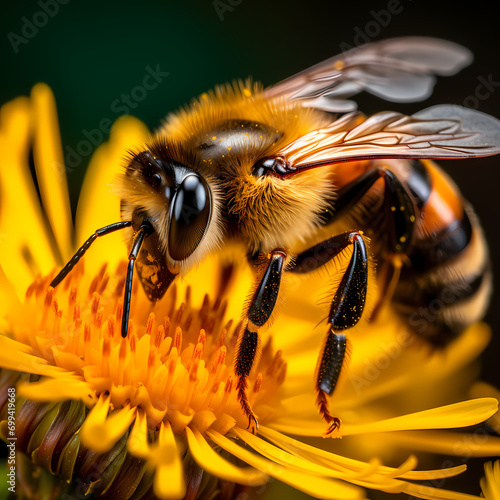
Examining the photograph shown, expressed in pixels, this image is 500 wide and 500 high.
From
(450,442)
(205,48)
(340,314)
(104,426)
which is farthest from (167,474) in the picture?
(205,48)

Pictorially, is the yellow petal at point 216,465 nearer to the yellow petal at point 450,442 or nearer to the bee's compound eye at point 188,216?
the bee's compound eye at point 188,216

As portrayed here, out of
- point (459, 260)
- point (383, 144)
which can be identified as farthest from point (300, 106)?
point (459, 260)

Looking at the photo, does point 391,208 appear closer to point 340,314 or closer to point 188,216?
point 340,314

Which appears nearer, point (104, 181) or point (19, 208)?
point (19, 208)

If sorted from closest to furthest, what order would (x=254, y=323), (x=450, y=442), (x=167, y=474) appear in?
(x=167, y=474)
(x=254, y=323)
(x=450, y=442)

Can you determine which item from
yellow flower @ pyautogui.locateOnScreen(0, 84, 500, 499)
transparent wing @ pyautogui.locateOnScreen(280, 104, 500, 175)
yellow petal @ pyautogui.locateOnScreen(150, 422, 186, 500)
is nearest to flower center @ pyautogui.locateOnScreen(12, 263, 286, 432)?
yellow flower @ pyautogui.locateOnScreen(0, 84, 500, 499)

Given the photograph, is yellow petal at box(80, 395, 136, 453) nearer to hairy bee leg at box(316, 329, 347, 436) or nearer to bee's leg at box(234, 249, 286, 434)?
bee's leg at box(234, 249, 286, 434)

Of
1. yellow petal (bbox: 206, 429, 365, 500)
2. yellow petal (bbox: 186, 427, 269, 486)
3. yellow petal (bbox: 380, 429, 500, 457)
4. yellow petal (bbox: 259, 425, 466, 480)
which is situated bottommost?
yellow petal (bbox: 380, 429, 500, 457)
